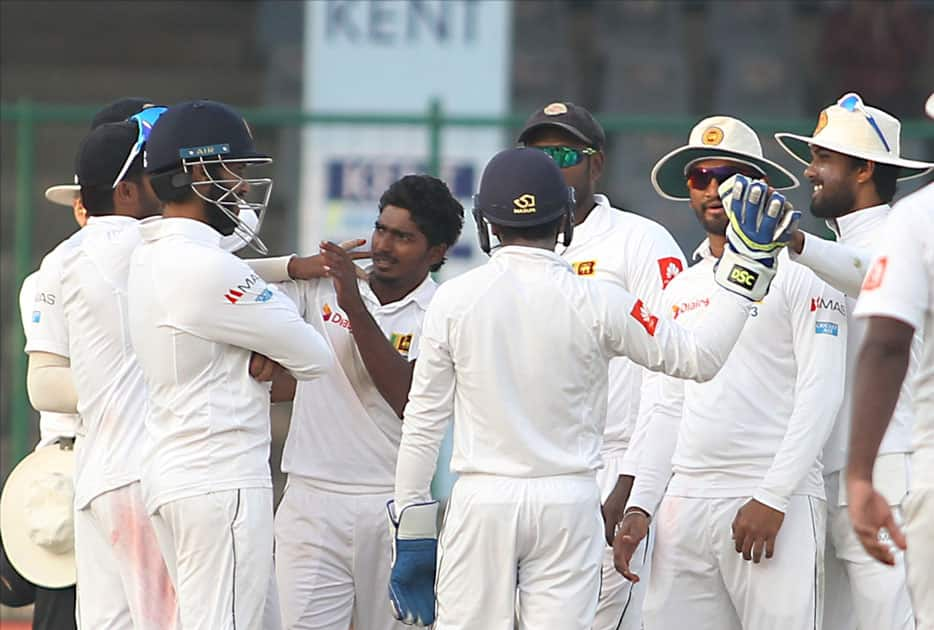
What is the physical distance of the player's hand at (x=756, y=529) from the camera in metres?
5.51

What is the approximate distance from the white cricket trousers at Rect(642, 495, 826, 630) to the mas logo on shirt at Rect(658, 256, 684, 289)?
2.56 ft

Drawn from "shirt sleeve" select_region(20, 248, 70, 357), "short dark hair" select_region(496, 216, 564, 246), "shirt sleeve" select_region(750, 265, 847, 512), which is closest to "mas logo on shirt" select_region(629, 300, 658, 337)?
"short dark hair" select_region(496, 216, 564, 246)

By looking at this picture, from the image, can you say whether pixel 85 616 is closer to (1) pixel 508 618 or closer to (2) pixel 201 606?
(2) pixel 201 606

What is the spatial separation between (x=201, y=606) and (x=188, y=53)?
31.6ft

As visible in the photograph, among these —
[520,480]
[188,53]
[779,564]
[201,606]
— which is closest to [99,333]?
[201,606]

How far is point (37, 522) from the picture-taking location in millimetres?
6203

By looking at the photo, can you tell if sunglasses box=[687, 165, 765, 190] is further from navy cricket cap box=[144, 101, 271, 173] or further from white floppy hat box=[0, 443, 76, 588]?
white floppy hat box=[0, 443, 76, 588]

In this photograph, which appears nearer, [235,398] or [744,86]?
[235,398]

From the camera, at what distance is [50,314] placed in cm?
579

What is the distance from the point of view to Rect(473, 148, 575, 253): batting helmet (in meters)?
5.10

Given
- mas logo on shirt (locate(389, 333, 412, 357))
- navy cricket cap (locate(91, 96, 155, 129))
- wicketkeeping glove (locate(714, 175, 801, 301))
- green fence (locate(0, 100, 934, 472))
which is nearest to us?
wicketkeeping glove (locate(714, 175, 801, 301))

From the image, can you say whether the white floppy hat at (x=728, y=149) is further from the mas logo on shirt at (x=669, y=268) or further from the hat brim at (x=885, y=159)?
the mas logo on shirt at (x=669, y=268)

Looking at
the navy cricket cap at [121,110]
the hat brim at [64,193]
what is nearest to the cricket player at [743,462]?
the navy cricket cap at [121,110]

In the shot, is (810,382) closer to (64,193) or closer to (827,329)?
(827,329)
